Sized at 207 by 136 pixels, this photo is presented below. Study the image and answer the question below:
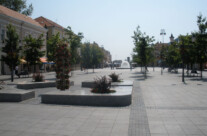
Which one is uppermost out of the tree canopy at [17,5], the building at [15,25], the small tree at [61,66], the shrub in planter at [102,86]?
the tree canopy at [17,5]

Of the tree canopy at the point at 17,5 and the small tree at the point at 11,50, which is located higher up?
the tree canopy at the point at 17,5

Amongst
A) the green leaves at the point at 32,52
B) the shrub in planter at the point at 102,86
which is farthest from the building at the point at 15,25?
the shrub in planter at the point at 102,86

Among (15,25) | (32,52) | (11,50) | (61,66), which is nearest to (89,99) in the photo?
(61,66)

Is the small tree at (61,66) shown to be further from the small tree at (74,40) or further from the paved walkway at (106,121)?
the small tree at (74,40)

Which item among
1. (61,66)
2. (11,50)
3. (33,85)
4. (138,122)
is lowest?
(138,122)

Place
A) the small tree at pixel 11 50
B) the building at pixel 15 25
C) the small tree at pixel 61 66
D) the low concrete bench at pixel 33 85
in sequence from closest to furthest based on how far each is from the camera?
the small tree at pixel 61 66, the low concrete bench at pixel 33 85, the small tree at pixel 11 50, the building at pixel 15 25

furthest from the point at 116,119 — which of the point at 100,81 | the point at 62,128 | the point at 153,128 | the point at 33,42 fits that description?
the point at 33,42

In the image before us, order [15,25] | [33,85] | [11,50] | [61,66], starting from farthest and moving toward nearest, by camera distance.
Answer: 1. [15,25]
2. [11,50]
3. [33,85]
4. [61,66]

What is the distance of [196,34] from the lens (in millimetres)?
24656

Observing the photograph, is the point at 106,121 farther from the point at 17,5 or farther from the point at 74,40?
the point at 17,5

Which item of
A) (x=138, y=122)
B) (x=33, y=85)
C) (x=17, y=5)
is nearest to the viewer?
(x=138, y=122)

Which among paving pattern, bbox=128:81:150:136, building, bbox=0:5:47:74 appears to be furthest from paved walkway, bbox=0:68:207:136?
building, bbox=0:5:47:74

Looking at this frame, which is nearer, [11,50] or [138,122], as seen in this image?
[138,122]

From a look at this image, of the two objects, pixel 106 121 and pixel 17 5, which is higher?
pixel 17 5
